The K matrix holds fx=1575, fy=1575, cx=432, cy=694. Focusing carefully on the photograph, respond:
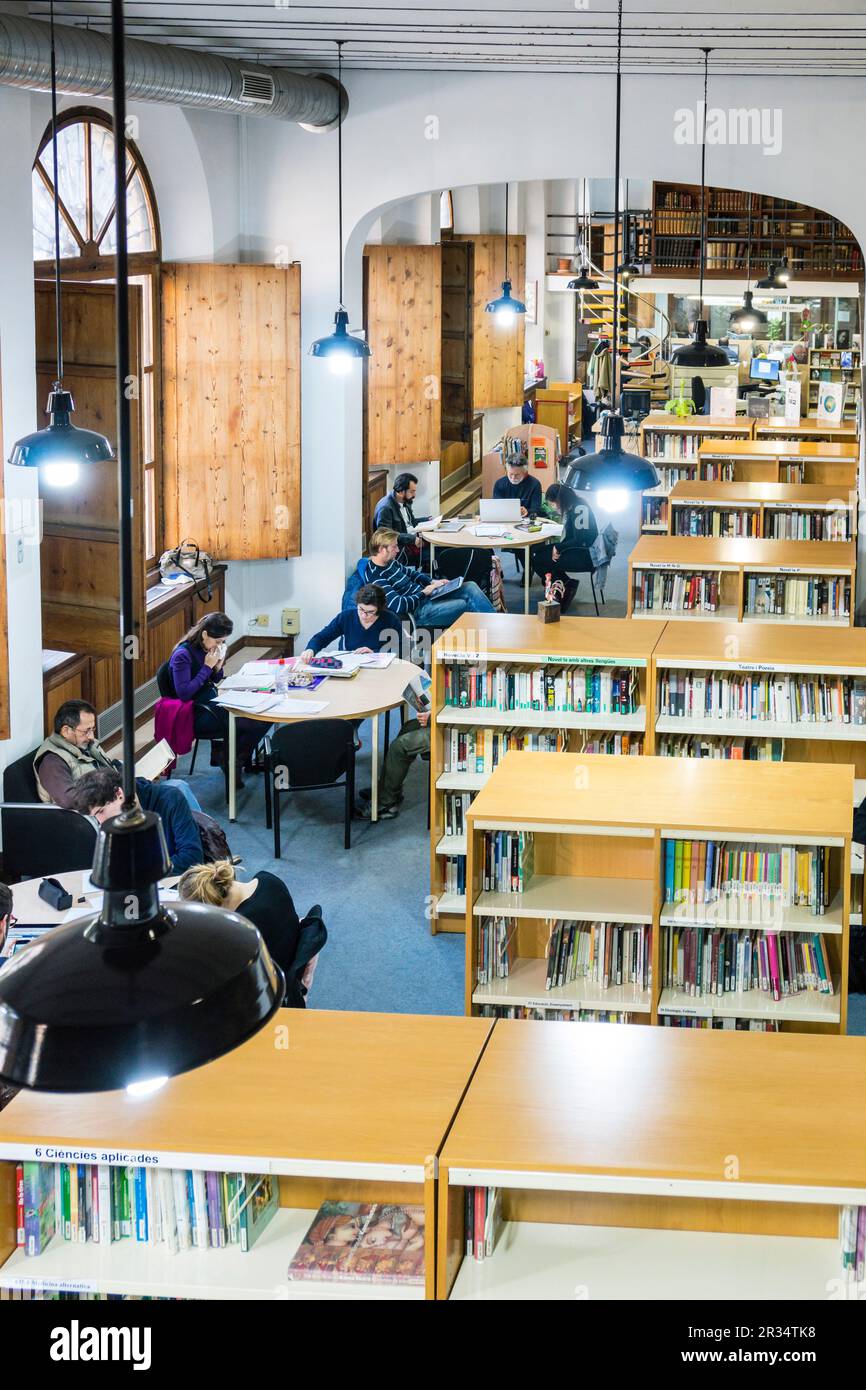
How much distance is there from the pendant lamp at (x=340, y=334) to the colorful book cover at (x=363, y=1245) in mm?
8347

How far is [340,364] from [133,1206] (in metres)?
9.15

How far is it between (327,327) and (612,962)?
761 centimetres

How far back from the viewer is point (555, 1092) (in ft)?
12.8

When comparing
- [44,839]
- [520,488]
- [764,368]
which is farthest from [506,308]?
[44,839]

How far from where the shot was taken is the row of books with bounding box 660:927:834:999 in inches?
233

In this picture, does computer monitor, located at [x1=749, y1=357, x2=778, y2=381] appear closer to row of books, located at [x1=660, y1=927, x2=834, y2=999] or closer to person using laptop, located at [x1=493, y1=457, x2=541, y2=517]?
person using laptop, located at [x1=493, y1=457, x2=541, y2=517]

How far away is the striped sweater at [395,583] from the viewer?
11.3 metres

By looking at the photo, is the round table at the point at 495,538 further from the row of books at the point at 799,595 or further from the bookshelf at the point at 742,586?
the row of books at the point at 799,595

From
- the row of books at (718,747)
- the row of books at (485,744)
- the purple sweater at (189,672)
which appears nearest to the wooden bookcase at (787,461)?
the purple sweater at (189,672)

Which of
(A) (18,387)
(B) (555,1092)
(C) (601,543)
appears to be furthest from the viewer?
(C) (601,543)

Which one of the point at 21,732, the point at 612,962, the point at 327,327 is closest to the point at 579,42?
the point at 327,327

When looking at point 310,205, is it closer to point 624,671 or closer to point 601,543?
point 601,543

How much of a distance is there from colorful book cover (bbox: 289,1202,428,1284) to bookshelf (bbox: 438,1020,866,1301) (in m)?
0.11

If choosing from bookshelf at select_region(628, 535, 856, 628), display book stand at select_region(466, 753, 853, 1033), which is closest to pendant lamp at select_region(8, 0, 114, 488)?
display book stand at select_region(466, 753, 853, 1033)
